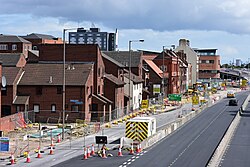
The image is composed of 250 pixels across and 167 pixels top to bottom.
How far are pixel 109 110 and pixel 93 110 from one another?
8.37 ft

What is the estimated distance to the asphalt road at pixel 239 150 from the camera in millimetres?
36372

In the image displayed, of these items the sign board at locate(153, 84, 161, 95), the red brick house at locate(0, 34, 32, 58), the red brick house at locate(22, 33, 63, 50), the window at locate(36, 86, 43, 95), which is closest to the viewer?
the window at locate(36, 86, 43, 95)

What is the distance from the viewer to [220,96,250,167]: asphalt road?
36.4 m

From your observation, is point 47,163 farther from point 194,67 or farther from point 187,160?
point 194,67

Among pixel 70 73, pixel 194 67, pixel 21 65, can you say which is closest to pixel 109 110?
pixel 70 73

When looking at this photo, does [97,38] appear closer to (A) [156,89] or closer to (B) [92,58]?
(A) [156,89]

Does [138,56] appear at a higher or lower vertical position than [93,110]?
higher

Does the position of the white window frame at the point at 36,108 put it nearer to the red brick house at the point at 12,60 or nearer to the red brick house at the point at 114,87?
the red brick house at the point at 12,60

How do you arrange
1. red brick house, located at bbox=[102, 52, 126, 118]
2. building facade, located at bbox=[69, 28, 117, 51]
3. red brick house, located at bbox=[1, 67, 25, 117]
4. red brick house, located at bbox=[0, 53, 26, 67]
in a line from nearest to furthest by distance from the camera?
red brick house, located at bbox=[1, 67, 25, 117] < red brick house, located at bbox=[0, 53, 26, 67] < red brick house, located at bbox=[102, 52, 126, 118] < building facade, located at bbox=[69, 28, 117, 51]

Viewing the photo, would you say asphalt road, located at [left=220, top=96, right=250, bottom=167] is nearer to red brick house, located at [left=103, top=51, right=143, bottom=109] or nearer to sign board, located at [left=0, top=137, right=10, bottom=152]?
sign board, located at [left=0, top=137, right=10, bottom=152]

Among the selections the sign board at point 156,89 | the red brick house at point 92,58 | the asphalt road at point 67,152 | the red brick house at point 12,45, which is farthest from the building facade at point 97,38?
the asphalt road at point 67,152

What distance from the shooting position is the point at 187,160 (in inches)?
1462

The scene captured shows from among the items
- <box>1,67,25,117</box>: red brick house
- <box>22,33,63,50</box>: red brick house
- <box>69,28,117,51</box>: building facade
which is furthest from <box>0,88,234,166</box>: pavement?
<box>69,28,117,51</box>: building facade

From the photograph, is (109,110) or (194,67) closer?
(109,110)
